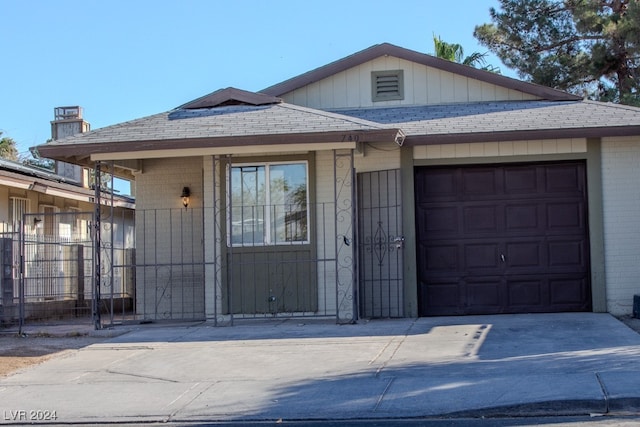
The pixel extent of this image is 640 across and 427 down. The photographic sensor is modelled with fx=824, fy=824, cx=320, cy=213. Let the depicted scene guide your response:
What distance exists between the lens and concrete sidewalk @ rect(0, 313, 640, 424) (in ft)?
24.8

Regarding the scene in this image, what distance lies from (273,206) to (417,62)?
4.01 metres

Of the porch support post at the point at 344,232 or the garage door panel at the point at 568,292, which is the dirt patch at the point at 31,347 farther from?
the garage door panel at the point at 568,292

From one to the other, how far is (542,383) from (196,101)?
8.71 m

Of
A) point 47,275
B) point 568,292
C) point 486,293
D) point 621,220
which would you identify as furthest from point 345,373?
point 47,275

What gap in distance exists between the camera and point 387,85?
15.4 m

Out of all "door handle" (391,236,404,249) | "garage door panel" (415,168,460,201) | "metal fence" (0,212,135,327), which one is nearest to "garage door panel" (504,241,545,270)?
"garage door panel" (415,168,460,201)

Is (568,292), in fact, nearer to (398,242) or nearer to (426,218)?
(426,218)

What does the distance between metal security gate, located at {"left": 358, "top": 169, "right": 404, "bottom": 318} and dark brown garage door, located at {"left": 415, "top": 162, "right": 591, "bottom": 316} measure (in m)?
0.41

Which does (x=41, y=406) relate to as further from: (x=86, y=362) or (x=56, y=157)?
(x=56, y=157)

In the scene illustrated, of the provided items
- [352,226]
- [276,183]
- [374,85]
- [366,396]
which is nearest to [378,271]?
[352,226]

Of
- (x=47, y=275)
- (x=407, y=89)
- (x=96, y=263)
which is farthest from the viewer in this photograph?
(x=47, y=275)

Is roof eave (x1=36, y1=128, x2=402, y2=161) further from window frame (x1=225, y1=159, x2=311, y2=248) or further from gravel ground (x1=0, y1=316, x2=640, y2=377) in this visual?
gravel ground (x1=0, y1=316, x2=640, y2=377)

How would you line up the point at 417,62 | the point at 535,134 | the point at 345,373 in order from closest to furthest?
the point at 345,373
the point at 535,134
the point at 417,62

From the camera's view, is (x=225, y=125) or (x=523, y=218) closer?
(x=225, y=125)
